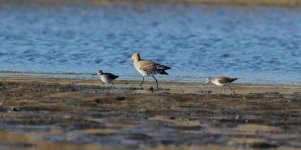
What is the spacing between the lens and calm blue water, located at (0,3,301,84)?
25363 mm

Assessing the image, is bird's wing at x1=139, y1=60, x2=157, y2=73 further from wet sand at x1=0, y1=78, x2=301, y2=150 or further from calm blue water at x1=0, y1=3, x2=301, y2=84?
calm blue water at x1=0, y1=3, x2=301, y2=84

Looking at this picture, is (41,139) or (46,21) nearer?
(41,139)

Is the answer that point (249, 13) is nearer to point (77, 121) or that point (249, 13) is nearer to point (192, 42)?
point (192, 42)

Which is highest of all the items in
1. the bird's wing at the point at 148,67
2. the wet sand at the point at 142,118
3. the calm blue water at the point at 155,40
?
the calm blue water at the point at 155,40

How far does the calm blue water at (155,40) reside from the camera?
25363 millimetres

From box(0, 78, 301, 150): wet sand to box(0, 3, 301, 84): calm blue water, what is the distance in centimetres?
526

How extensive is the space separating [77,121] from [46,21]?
34.4m

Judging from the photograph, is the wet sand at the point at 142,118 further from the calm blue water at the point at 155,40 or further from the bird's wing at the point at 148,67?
the calm blue water at the point at 155,40

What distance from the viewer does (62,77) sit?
72.8 ft

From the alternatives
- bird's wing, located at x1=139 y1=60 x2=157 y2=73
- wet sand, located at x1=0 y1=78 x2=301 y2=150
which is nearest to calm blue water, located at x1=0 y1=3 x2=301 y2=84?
bird's wing, located at x1=139 y1=60 x2=157 y2=73

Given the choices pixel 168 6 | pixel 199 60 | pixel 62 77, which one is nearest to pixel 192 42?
pixel 199 60

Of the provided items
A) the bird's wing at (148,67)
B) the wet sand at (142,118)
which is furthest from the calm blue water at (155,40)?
the wet sand at (142,118)

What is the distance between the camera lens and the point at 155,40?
1473 inches

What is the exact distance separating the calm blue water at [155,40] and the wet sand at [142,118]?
5.26m
